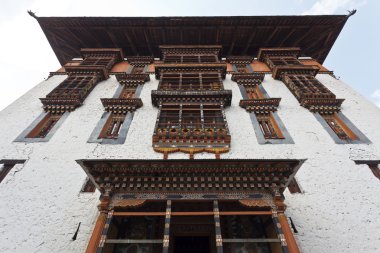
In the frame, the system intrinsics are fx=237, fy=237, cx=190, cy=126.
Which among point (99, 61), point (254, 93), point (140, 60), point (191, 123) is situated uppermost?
point (140, 60)

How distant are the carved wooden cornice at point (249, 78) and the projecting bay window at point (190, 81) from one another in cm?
115

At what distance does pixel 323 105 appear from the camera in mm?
10664

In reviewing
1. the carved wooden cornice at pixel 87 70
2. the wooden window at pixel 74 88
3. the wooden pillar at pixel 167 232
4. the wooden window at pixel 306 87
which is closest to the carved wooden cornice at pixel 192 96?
the wooden window at pixel 306 87

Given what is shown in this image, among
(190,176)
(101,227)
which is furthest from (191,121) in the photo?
(101,227)

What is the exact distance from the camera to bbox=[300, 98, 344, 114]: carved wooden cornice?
10539 mm

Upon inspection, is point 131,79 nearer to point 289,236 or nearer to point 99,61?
point 99,61

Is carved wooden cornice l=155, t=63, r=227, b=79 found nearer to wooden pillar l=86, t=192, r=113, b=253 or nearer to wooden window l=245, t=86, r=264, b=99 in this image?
wooden window l=245, t=86, r=264, b=99

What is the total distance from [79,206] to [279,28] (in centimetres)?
1512

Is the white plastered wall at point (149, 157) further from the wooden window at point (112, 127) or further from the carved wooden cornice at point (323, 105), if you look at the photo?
the wooden window at point (112, 127)

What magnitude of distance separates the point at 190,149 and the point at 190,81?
515cm

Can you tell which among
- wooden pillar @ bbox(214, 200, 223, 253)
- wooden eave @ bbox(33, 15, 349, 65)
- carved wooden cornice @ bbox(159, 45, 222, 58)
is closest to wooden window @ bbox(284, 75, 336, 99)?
wooden eave @ bbox(33, 15, 349, 65)

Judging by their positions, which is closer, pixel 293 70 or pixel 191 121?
pixel 191 121

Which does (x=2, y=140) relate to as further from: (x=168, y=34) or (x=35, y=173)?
(x=168, y=34)

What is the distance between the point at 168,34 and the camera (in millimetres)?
15789
